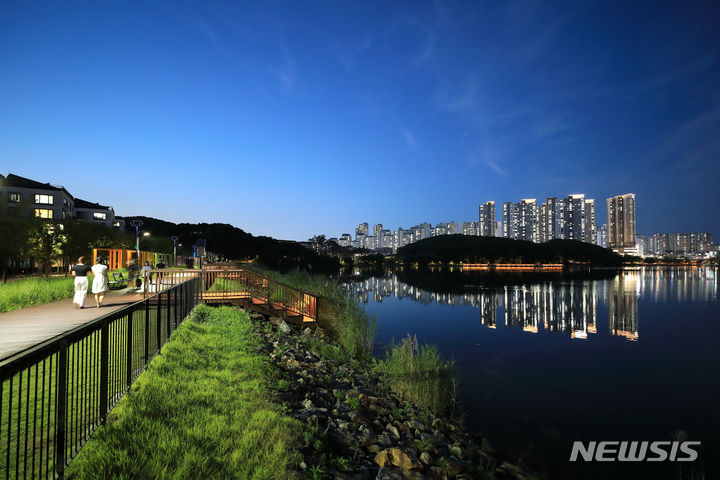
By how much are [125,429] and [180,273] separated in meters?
16.7

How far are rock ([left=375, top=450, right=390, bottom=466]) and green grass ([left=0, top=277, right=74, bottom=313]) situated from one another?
1451cm

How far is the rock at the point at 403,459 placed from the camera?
6090 millimetres

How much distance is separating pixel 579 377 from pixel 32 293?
22.9m

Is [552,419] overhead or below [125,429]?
below

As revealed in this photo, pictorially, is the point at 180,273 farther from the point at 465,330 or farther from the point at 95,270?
the point at 465,330

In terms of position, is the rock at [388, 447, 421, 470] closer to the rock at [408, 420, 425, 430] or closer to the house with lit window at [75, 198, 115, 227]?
→ the rock at [408, 420, 425, 430]

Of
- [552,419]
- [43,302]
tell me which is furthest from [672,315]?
[43,302]

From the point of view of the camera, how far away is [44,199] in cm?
7781

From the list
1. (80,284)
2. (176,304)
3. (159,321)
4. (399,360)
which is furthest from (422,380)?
(80,284)

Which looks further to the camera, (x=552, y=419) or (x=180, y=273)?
(x=180, y=273)

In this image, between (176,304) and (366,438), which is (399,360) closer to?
(366,438)

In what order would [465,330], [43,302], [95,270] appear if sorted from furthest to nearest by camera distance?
[465,330] < [43,302] < [95,270]

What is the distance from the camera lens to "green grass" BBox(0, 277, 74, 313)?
13148mm

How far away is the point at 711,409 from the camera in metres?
11.7
